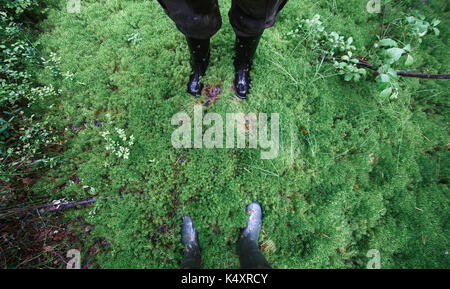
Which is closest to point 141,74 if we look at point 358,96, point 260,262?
point 260,262

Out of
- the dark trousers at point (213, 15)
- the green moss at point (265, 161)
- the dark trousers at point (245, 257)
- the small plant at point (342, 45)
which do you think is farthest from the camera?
the small plant at point (342, 45)

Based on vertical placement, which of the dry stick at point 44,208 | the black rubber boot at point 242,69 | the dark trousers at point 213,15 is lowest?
the dry stick at point 44,208

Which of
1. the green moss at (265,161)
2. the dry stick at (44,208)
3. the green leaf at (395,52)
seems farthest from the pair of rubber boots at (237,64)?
the dry stick at (44,208)

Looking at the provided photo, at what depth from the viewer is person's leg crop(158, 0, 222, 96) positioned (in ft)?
4.81

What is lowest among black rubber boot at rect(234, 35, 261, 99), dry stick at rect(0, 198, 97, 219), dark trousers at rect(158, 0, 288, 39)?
dry stick at rect(0, 198, 97, 219)

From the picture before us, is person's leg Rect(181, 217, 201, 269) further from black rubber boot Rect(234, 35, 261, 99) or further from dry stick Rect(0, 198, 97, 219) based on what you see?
black rubber boot Rect(234, 35, 261, 99)

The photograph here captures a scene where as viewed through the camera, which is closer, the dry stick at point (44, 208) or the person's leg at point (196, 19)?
the person's leg at point (196, 19)

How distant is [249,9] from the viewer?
1.52 meters

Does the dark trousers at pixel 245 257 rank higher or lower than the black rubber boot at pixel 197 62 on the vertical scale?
lower

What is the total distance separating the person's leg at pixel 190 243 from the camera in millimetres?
1789

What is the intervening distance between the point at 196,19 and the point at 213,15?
0.20 metres

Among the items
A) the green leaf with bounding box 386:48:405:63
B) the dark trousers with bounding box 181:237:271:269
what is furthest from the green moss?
the green leaf with bounding box 386:48:405:63

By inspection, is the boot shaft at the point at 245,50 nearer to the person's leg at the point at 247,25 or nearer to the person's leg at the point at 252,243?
the person's leg at the point at 247,25
